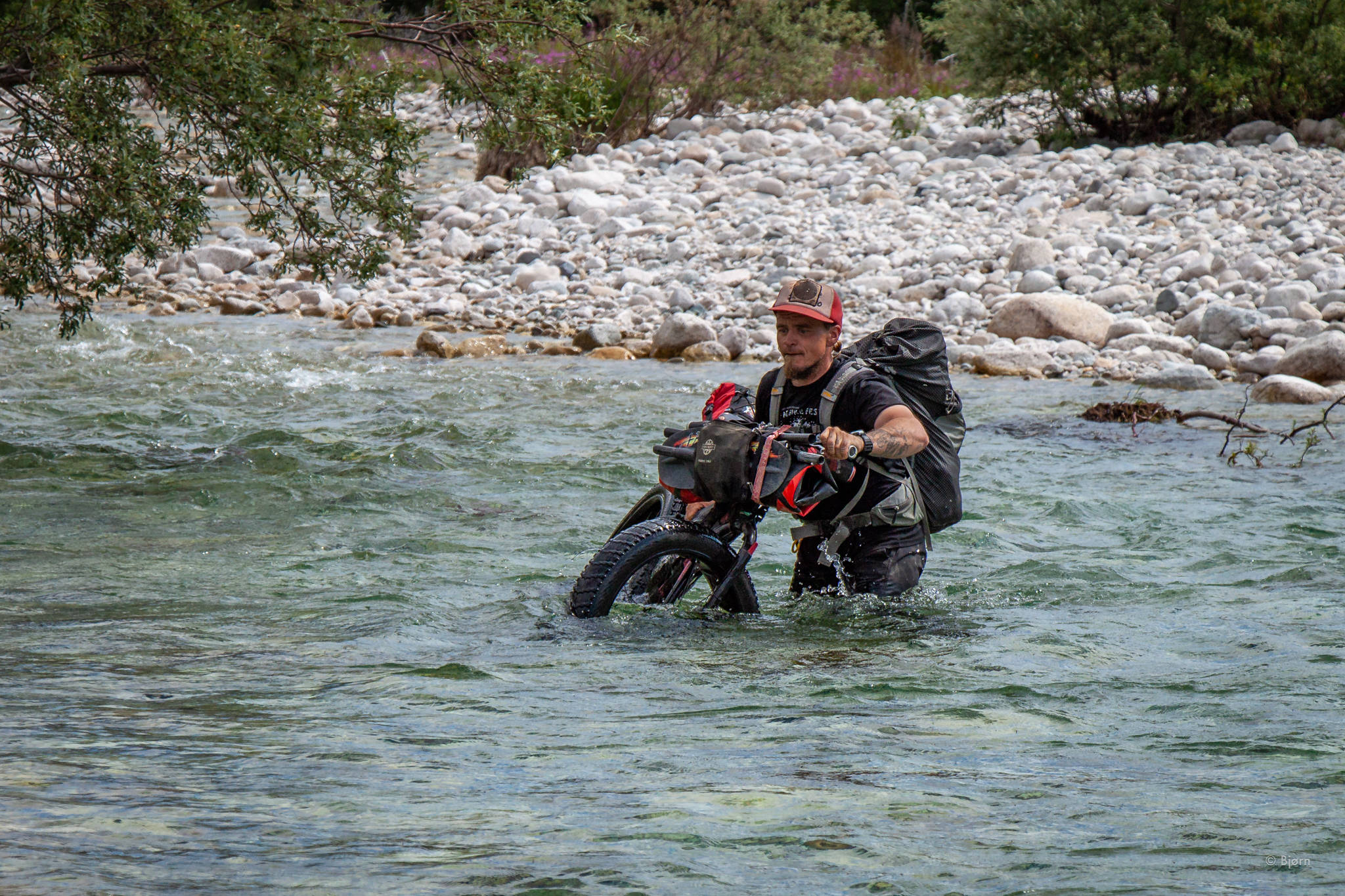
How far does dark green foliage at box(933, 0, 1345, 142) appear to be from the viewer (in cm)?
2053

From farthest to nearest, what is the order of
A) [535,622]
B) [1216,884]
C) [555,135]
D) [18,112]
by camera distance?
[555,135], [18,112], [535,622], [1216,884]

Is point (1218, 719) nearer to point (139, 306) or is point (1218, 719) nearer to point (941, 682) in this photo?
point (941, 682)

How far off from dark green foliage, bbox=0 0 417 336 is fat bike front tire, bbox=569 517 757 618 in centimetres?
479

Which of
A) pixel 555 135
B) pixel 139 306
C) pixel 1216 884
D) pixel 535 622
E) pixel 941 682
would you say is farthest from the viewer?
pixel 139 306

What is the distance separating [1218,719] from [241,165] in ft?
24.1

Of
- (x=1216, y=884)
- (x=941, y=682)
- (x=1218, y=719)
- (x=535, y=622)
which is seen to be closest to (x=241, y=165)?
(x=535, y=622)

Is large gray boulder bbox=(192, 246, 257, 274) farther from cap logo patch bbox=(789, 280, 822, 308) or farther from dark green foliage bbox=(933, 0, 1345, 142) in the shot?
cap logo patch bbox=(789, 280, 822, 308)

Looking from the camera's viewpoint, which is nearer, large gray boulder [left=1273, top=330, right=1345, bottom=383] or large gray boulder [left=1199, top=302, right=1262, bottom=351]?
large gray boulder [left=1273, top=330, right=1345, bottom=383]

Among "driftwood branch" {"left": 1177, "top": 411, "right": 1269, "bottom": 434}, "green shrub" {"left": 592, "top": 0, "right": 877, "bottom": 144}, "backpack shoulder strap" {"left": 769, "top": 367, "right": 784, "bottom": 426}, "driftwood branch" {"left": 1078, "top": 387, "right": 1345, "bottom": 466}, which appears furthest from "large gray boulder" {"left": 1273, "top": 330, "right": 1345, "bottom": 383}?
"green shrub" {"left": 592, "top": 0, "right": 877, "bottom": 144}

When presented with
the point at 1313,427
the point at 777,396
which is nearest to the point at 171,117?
the point at 777,396

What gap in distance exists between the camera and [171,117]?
9688mm

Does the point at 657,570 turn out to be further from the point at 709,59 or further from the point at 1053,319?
the point at 709,59

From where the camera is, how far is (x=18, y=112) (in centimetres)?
933

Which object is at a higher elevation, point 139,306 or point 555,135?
point 555,135
